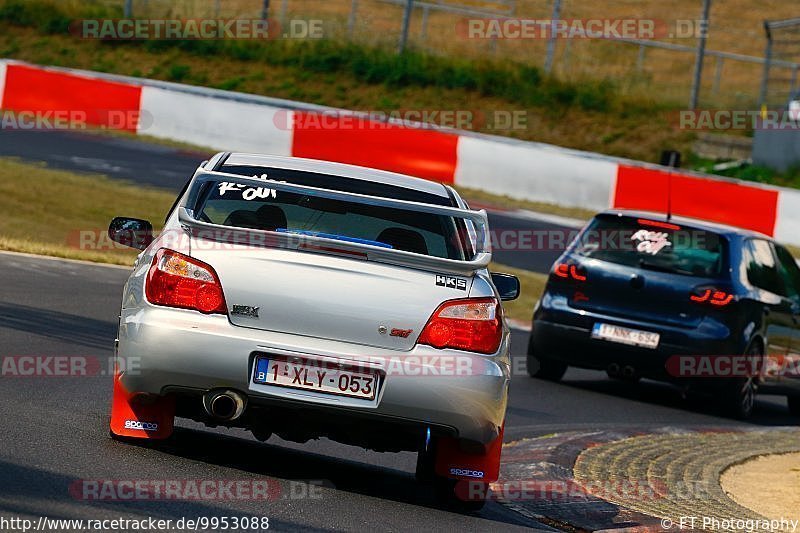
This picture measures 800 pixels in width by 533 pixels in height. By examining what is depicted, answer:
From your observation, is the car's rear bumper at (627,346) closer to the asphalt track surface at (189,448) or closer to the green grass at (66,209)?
the asphalt track surface at (189,448)

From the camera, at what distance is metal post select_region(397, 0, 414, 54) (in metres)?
34.1

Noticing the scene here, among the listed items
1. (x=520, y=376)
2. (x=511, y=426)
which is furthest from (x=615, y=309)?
(x=511, y=426)

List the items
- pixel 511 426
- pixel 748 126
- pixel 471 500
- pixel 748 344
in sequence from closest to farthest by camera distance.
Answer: pixel 471 500 → pixel 511 426 → pixel 748 344 → pixel 748 126

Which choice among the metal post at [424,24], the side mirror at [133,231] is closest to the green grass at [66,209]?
the side mirror at [133,231]

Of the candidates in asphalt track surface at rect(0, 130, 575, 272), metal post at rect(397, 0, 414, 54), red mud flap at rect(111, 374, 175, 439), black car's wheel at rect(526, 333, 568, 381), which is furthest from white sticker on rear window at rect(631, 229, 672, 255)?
metal post at rect(397, 0, 414, 54)

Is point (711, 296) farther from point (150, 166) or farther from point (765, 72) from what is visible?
point (765, 72)

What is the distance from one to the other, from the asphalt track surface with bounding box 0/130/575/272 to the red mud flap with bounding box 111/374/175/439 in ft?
45.9

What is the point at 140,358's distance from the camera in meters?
7.16

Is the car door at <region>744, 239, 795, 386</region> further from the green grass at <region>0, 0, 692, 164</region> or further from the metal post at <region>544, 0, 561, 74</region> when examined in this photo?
the green grass at <region>0, 0, 692, 164</region>

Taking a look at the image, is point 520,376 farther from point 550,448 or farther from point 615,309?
point 550,448

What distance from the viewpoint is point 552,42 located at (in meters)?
34.2

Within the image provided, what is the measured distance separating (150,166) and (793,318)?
42.3ft

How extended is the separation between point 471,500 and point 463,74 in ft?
98.7

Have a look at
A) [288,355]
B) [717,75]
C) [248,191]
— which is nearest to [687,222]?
[248,191]
